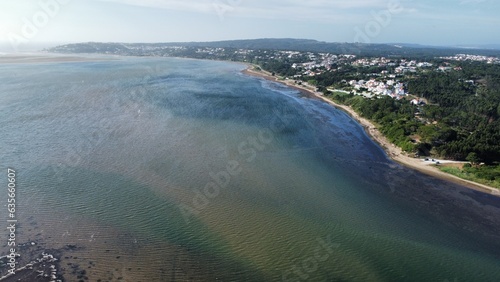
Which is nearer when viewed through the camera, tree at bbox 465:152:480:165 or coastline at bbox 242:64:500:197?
coastline at bbox 242:64:500:197

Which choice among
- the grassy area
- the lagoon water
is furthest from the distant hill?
the lagoon water

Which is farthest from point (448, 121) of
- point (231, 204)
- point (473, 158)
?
point (231, 204)

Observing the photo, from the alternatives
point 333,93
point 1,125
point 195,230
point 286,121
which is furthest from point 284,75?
point 195,230

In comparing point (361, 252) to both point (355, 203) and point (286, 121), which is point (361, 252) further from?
point (286, 121)

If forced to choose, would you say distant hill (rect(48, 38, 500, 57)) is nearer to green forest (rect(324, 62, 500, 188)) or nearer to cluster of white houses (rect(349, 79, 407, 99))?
cluster of white houses (rect(349, 79, 407, 99))

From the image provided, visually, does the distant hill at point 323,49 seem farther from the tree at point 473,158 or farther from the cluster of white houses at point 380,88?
the tree at point 473,158

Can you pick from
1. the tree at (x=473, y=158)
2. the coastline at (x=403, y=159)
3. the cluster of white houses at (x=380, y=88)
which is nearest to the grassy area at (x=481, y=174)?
the coastline at (x=403, y=159)
